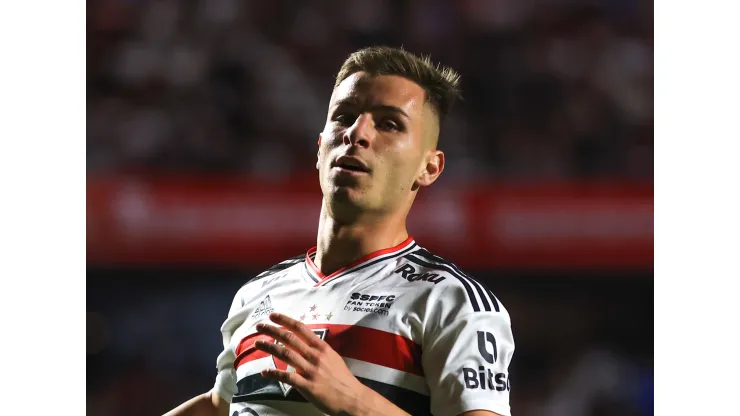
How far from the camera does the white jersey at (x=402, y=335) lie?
188 centimetres

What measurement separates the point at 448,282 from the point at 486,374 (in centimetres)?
26

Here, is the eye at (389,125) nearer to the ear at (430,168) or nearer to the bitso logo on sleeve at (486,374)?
the ear at (430,168)

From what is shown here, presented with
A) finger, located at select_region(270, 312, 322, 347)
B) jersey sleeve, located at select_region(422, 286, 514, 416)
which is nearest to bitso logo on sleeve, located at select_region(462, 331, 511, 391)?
jersey sleeve, located at select_region(422, 286, 514, 416)

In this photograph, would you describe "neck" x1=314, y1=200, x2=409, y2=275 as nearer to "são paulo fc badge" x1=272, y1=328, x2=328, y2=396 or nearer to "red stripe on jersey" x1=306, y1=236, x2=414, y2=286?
"red stripe on jersey" x1=306, y1=236, x2=414, y2=286

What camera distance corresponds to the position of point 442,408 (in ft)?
6.13

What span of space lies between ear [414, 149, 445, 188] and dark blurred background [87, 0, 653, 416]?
959 mm

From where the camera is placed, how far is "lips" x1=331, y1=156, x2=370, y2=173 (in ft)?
7.11

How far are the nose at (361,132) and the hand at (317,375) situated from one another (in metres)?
0.59

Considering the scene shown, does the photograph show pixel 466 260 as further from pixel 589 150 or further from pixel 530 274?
pixel 589 150

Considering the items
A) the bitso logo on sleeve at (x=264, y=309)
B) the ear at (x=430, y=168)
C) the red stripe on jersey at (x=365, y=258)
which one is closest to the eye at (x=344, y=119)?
the ear at (x=430, y=168)

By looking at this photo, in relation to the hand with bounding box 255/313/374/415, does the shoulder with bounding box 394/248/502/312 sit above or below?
above

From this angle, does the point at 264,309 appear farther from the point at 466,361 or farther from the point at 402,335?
the point at 466,361

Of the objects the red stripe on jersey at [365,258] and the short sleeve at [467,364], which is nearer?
the short sleeve at [467,364]

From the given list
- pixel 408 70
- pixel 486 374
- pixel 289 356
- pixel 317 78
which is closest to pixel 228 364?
pixel 289 356
